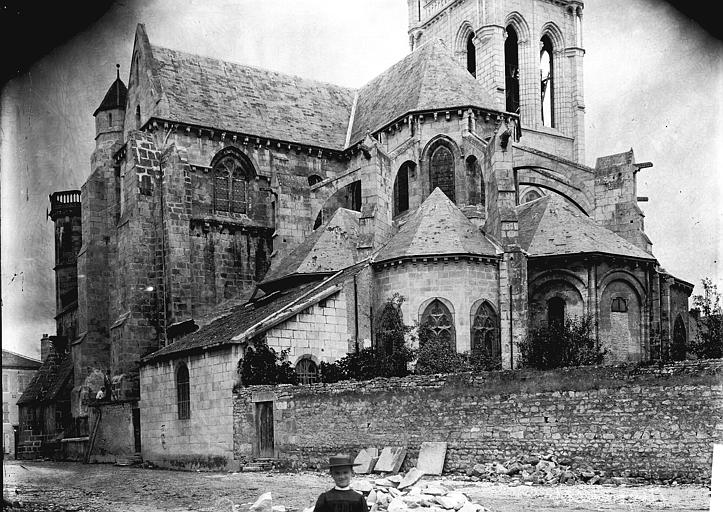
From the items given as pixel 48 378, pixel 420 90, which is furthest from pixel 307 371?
pixel 48 378

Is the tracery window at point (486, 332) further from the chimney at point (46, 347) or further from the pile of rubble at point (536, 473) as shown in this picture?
the chimney at point (46, 347)

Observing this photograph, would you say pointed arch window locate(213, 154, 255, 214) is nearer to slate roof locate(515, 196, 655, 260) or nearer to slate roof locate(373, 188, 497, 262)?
slate roof locate(373, 188, 497, 262)

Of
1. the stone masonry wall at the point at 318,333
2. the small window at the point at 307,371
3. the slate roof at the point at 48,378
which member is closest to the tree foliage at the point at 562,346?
the stone masonry wall at the point at 318,333

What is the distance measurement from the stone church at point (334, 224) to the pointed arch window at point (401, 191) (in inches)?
3.0

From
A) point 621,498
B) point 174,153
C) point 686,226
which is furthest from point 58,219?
point 621,498

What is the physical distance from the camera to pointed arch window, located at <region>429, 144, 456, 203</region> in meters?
35.8

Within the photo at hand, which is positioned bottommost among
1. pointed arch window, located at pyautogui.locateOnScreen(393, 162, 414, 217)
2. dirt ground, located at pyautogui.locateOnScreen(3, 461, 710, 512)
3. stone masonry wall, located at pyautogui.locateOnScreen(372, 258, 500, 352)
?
dirt ground, located at pyautogui.locateOnScreen(3, 461, 710, 512)

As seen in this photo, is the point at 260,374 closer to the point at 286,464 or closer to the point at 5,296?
the point at 286,464

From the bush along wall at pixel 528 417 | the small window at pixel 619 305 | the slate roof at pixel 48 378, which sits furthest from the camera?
the slate roof at pixel 48 378

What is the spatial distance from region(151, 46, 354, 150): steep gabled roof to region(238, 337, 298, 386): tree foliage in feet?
46.7

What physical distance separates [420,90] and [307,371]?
583 inches

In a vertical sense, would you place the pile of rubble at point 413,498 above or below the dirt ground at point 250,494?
above

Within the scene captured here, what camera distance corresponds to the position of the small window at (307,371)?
27.6 metres

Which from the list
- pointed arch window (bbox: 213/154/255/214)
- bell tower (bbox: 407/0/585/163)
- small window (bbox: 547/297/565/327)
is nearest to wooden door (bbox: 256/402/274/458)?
small window (bbox: 547/297/565/327)
